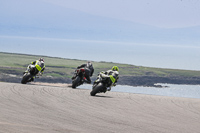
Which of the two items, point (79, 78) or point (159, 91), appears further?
point (159, 91)

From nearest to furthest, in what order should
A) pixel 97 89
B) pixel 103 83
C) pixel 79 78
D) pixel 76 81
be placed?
1. pixel 97 89
2. pixel 103 83
3. pixel 76 81
4. pixel 79 78

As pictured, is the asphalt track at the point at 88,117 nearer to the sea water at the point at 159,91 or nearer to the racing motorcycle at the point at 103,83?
the racing motorcycle at the point at 103,83

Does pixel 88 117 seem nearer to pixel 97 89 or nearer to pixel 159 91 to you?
pixel 97 89

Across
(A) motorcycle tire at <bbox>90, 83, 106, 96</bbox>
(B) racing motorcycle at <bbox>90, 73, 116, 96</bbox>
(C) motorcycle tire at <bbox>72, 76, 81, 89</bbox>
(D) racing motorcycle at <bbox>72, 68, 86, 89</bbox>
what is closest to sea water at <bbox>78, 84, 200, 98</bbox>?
(D) racing motorcycle at <bbox>72, 68, 86, 89</bbox>

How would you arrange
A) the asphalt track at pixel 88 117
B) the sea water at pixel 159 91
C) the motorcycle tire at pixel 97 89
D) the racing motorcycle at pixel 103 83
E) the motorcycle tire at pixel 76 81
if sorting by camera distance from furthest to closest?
the sea water at pixel 159 91 → the motorcycle tire at pixel 76 81 → the racing motorcycle at pixel 103 83 → the motorcycle tire at pixel 97 89 → the asphalt track at pixel 88 117

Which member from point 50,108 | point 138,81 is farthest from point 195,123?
point 138,81

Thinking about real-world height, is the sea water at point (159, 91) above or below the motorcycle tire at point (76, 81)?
below

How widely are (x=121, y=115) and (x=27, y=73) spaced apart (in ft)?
51.4

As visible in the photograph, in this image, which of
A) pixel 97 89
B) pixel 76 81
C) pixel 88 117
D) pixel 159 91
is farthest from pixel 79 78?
pixel 159 91

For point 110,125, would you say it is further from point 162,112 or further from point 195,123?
point 162,112

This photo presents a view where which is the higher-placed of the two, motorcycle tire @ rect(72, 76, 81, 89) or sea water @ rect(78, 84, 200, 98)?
motorcycle tire @ rect(72, 76, 81, 89)

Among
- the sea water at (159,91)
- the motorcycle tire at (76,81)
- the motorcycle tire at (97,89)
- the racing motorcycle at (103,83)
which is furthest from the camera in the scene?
the sea water at (159,91)

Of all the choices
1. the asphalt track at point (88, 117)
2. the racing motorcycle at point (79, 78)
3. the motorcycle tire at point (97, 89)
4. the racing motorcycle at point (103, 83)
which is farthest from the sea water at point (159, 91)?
the asphalt track at point (88, 117)

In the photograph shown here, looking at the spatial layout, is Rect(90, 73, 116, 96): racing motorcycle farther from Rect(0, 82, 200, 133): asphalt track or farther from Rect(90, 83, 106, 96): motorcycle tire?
Rect(0, 82, 200, 133): asphalt track
